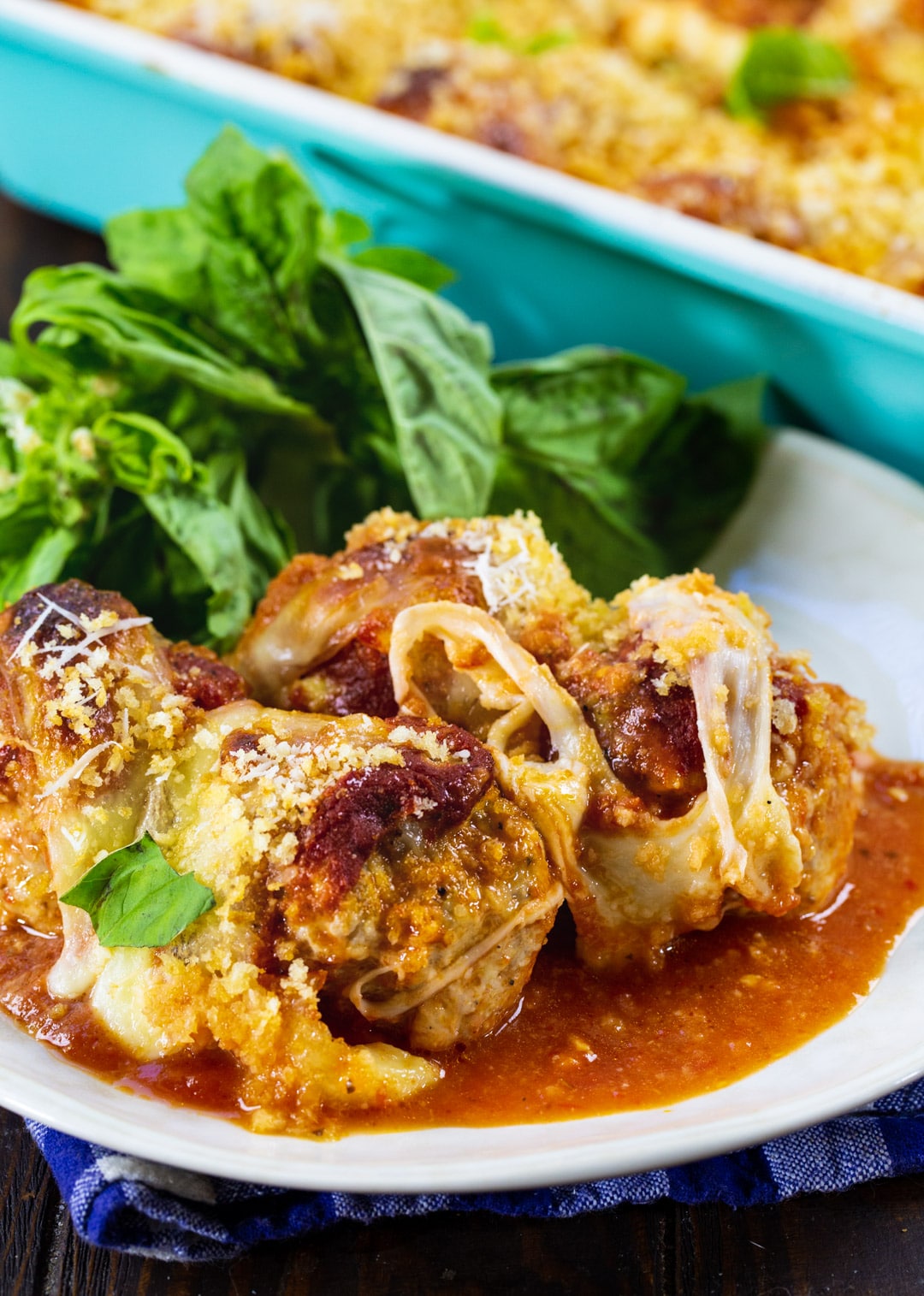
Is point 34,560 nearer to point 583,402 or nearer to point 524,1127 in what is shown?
point 583,402

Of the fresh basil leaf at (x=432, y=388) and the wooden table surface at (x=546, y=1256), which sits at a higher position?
the fresh basil leaf at (x=432, y=388)

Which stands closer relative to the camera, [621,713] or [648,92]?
[621,713]

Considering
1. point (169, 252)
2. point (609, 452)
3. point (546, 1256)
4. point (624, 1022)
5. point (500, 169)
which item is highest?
point (500, 169)

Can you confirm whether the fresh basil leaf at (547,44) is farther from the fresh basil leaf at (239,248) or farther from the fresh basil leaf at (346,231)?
the fresh basil leaf at (239,248)

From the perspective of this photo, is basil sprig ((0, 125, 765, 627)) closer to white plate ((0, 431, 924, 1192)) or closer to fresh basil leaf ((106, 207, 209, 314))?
fresh basil leaf ((106, 207, 209, 314))

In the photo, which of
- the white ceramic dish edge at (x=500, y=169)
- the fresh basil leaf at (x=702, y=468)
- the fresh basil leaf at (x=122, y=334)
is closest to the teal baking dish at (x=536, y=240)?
the white ceramic dish edge at (x=500, y=169)

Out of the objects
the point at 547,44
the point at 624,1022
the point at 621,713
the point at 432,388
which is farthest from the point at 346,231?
the point at 624,1022
